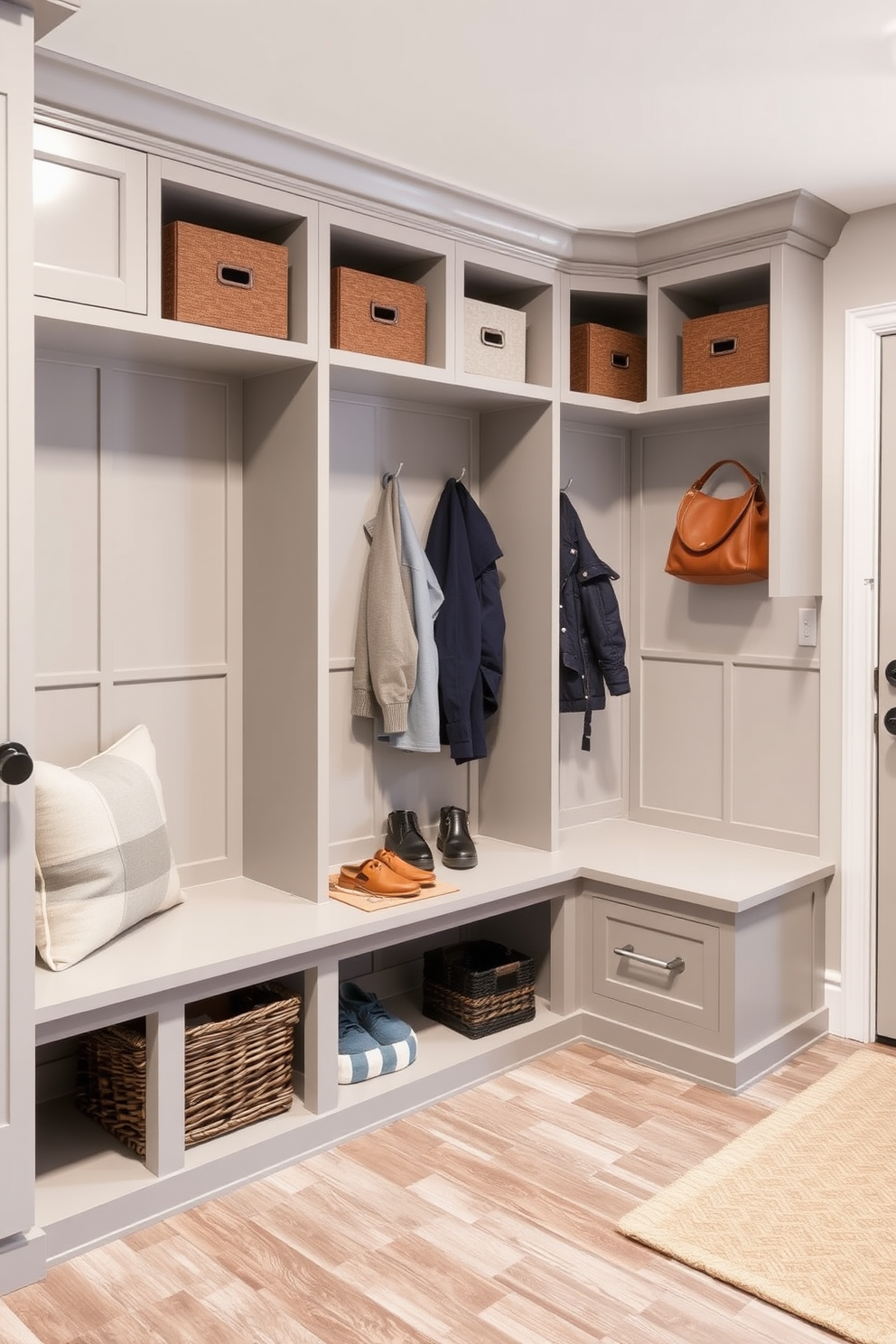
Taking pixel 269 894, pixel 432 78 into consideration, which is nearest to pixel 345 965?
pixel 269 894

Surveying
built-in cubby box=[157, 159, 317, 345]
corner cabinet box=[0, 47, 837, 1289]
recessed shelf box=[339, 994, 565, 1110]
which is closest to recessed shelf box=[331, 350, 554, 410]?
corner cabinet box=[0, 47, 837, 1289]

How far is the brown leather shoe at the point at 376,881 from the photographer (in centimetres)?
300

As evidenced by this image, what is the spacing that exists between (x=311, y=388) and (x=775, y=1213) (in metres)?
2.20

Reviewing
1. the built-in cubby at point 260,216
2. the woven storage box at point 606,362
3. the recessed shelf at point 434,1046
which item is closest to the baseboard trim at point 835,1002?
the recessed shelf at point 434,1046

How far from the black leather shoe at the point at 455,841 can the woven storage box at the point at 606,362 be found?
1402 mm

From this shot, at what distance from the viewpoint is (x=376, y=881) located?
3.03m

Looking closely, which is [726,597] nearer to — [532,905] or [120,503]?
[532,905]

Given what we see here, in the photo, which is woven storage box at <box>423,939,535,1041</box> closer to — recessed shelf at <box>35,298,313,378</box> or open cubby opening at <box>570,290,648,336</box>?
recessed shelf at <box>35,298,313,378</box>

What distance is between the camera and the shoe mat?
115 inches

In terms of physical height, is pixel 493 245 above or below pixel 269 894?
above

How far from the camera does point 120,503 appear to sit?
2.89 meters

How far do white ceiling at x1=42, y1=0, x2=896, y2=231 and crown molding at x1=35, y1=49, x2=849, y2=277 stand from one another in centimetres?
4

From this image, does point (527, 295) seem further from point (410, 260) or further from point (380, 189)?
point (380, 189)

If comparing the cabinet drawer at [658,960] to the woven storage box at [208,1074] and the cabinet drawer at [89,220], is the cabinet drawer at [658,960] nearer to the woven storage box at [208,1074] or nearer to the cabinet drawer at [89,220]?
the woven storage box at [208,1074]
